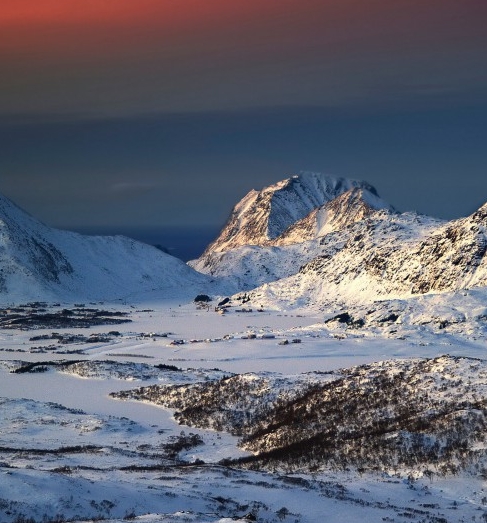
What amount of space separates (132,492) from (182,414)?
3328 cm

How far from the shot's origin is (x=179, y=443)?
56.7 metres

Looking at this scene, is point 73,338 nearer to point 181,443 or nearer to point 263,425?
point 263,425

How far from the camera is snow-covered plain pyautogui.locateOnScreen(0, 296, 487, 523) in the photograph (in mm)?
32062

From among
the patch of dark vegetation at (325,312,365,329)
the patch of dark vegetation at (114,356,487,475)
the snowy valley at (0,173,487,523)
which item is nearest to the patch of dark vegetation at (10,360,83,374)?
the snowy valley at (0,173,487,523)

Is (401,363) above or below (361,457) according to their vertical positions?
above

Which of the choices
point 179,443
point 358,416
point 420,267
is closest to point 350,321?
point 420,267

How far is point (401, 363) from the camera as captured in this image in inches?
2635

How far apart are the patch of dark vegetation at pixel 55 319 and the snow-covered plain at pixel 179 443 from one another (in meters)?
30.9

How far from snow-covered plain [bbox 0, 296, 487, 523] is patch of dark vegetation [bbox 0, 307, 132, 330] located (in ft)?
101

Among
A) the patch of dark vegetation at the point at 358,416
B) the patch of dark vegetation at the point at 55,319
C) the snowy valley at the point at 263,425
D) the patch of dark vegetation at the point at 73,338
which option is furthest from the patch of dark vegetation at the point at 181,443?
the patch of dark vegetation at the point at 55,319

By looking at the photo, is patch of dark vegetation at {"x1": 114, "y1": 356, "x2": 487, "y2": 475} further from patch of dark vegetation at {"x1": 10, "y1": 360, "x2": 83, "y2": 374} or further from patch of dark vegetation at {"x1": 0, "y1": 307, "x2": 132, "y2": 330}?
patch of dark vegetation at {"x1": 0, "y1": 307, "x2": 132, "y2": 330}

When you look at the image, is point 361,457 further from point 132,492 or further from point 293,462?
point 132,492

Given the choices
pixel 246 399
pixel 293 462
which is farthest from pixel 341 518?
pixel 246 399

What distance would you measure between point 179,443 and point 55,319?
5284 inches
